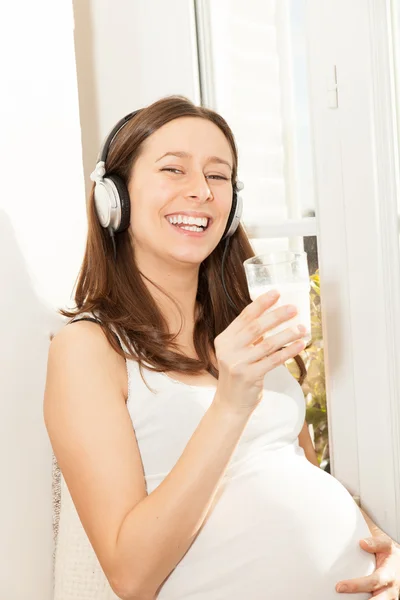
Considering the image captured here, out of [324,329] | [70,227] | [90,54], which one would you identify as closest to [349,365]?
[324,329]

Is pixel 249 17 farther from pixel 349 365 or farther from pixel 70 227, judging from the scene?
pixel 349 365

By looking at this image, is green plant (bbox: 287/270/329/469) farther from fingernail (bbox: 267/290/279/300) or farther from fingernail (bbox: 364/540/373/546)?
fingernail (bbox: 267/290/279/300)

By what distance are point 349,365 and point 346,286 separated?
0.61 feet

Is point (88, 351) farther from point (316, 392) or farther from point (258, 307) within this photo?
point (316, 392)

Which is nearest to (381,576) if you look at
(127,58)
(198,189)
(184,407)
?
(184,407)

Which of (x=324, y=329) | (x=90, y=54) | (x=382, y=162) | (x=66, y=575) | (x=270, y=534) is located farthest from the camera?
(x=90, y=54)

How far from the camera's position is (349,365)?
1759 millimetres

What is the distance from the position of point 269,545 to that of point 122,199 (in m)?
0.73

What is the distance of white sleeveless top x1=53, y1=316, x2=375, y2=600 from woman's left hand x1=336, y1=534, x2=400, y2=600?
0.02 metres

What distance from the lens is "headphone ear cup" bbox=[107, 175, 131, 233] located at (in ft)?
5.05

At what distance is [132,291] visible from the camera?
160 cm

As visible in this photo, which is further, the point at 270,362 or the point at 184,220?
the point at 184,220

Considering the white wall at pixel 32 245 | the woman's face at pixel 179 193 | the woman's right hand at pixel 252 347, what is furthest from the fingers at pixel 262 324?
the white wall at pixel 32 245

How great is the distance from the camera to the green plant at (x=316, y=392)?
189cm
